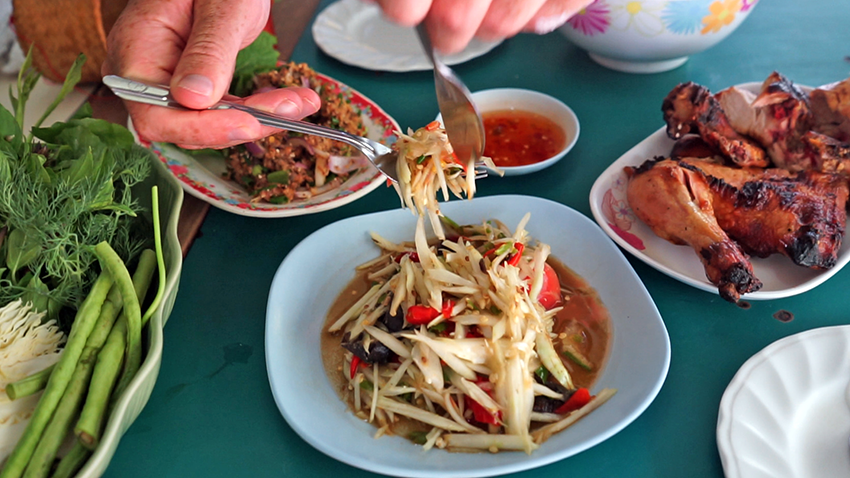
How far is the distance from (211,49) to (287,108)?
0.79 ft

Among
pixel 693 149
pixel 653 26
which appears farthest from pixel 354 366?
pixel 653 26

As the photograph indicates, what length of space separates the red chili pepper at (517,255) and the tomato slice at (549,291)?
0.09m

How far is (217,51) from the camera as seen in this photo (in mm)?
1555

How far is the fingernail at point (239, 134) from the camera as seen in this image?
1.50 meters

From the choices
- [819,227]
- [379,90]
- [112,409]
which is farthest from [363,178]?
[819,227]

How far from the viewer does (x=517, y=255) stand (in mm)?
1645

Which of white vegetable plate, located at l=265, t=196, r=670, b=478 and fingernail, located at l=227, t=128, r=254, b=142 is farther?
fingernail, located at l=227, t=128, r=254, b=142

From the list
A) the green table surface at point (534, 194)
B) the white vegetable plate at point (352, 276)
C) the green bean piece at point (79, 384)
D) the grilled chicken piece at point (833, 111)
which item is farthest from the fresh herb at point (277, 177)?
the grilled chicken piece at point (833, 111)

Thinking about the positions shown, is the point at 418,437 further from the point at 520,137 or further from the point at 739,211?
the point at 520,137

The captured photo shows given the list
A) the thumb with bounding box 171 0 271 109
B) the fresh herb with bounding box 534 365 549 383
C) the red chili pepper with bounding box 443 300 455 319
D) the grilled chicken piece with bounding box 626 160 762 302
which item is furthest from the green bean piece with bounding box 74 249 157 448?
the grilled chicken piece with bounding box 626 160 762 302

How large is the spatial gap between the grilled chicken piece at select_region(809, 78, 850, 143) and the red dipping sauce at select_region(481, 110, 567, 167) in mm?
848

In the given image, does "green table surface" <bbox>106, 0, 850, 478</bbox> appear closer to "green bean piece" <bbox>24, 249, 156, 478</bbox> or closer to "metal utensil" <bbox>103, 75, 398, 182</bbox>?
"green bean piece" <bbox>24, 249, 156, 478</bbox>

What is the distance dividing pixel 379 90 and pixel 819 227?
1.78 metres

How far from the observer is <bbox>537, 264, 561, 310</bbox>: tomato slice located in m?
1.69
